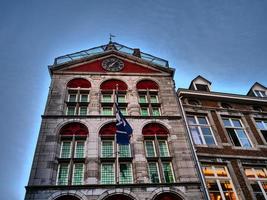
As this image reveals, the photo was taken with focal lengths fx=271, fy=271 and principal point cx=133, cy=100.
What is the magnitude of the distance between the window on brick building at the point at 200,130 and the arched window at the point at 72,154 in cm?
652

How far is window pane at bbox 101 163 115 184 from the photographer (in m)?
13.3

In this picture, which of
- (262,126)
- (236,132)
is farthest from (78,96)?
(262,126)

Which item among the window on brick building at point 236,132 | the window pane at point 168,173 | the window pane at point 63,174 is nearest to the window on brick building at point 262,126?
the window on brick building at point 236,132

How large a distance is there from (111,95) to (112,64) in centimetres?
323

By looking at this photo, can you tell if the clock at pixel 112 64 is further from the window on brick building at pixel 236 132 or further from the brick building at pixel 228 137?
the window on brick building at pixel 236 132

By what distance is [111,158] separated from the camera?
46.4 feet

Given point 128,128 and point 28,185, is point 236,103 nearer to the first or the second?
point 128,128

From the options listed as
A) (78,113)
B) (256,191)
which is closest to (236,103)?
(256,191)

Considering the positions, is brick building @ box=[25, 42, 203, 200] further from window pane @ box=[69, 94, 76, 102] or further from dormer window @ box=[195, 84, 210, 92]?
dormer window @ box=[195, 84, 210, 92]

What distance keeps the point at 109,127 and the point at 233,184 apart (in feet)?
24.1

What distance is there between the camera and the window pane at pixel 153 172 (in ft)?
44.9

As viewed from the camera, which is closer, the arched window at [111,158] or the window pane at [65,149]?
the arched window at [111,158]

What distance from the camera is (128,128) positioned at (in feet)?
45.3

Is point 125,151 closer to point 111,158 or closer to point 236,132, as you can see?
point 111,158
